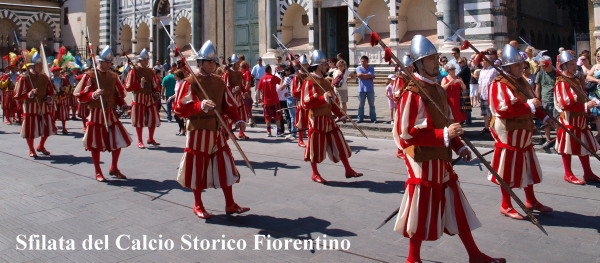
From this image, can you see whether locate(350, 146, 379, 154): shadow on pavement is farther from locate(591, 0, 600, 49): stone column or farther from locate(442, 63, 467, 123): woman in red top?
locate(591, 0, 600, 49): stone column

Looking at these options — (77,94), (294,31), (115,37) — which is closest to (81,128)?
(77,94)

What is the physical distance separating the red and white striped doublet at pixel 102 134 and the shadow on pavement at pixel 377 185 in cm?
319

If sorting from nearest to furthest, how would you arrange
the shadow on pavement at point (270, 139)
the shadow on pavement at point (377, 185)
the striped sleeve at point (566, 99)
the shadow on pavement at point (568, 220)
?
the shadow on pavement at point (568, 220), the shadow on pavement at point (377, 185), the striped sleeve at point (566, 99), the shadow on pavement at point (270, 139)

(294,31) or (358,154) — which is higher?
(294,31)

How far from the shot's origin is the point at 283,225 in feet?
18.5

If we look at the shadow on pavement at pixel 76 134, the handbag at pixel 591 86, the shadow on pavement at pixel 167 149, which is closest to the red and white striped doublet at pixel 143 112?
the shadow on pavement at pixel 167 149

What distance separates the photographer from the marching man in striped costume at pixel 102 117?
8.02m

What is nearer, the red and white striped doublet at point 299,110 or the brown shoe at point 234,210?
the brown shoe at point 234,210

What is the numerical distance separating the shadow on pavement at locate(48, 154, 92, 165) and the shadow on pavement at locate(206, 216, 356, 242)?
4851mm

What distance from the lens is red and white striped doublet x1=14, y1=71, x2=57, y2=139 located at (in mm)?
10375

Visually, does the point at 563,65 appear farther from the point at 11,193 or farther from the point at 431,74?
the point at 11,193

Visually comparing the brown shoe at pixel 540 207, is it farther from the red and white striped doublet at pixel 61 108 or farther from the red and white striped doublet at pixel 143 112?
the red and white striped doublet at pixel 61 108

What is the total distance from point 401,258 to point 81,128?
44.3 ft

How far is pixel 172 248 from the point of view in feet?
16.3
